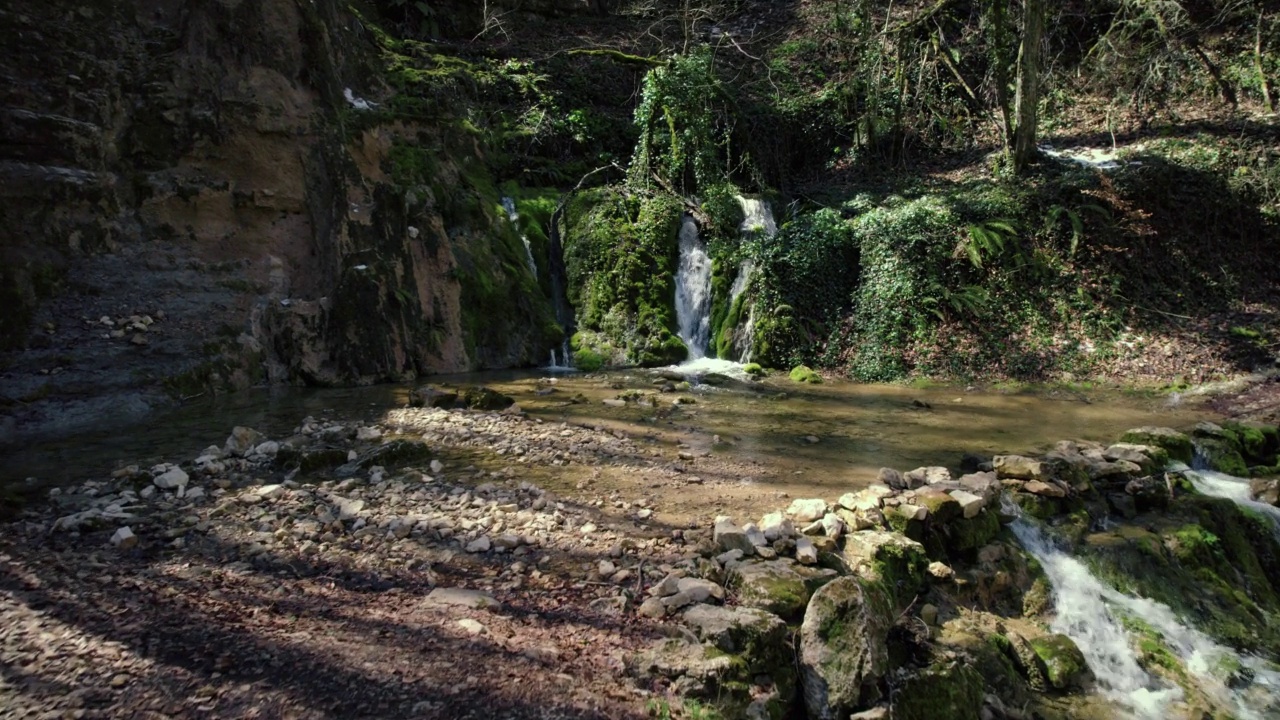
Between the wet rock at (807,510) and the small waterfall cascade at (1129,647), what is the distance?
1851 mm

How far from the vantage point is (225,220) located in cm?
1057

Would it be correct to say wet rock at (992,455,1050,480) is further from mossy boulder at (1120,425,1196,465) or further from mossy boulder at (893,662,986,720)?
mossy boulder at (893,662,986,720)

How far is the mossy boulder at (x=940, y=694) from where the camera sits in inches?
136

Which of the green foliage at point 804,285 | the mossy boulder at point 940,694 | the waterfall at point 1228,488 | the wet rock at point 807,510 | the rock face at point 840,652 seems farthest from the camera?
the green foliage at point 804,285

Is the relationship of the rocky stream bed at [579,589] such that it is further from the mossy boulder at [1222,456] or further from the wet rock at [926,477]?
the mossy boulder at [1222,456]

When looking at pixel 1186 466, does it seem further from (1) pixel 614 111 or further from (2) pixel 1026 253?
(1) pixel 614 111

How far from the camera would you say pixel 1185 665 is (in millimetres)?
4570

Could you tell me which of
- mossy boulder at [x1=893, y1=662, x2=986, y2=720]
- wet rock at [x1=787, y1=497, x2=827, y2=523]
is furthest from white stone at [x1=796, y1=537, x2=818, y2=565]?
mossy boulder at [x1=893, y1=662, x2=986, y2=720]

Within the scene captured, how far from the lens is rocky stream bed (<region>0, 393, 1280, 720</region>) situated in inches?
106

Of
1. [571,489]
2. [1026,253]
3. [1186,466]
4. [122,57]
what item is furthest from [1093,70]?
[122,57]

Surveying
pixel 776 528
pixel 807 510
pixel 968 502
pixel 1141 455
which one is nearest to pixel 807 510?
pixel 807 510

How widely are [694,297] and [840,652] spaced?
11.0 meters

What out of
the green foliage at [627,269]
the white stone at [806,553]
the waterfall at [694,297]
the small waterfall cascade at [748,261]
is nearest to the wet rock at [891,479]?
the white stone at [806,553]

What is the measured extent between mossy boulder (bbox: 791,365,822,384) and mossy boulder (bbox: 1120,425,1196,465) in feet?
16.2
